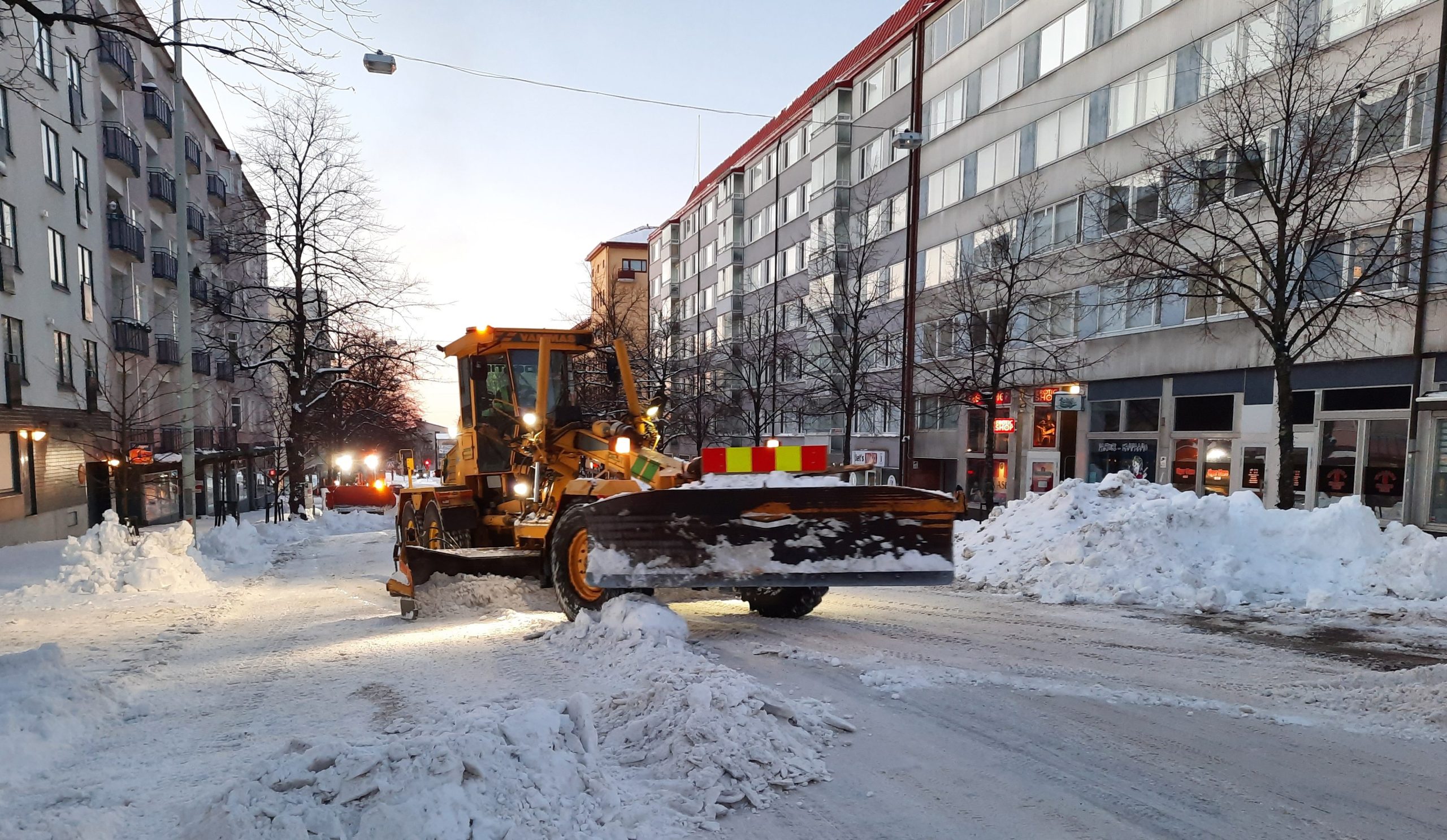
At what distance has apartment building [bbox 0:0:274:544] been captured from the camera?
19.0 meters

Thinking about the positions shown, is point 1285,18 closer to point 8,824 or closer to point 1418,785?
point 1418,785

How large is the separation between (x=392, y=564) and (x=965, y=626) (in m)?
10.2

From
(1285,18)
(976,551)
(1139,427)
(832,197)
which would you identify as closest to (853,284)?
(832,197)

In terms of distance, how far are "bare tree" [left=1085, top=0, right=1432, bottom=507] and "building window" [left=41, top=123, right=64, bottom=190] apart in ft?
84.5

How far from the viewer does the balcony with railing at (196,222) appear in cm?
3431

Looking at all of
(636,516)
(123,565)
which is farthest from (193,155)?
(636,516)

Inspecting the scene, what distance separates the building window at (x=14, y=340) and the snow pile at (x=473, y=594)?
17.7 m

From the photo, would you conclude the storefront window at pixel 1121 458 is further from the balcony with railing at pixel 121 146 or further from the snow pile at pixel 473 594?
the balcony with railing at pixel 121 146

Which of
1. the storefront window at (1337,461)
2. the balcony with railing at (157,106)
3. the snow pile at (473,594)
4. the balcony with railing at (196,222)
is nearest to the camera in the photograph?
the snow pile at (473,594)

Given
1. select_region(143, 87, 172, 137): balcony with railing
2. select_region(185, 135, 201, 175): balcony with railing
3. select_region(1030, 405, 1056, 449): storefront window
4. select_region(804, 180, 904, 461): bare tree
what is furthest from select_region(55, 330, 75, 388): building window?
select_region(1030, 405, 1056, 449): storefront window

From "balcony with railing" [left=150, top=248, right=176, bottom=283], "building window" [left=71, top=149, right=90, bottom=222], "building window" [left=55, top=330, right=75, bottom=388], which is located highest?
"building window" [left=71, top=149, right=90, bottom=222]

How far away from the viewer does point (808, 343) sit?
118 feet

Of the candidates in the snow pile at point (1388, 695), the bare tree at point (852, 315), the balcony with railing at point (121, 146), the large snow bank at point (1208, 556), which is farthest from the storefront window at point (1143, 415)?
the balcony with railing at point (121, 146)

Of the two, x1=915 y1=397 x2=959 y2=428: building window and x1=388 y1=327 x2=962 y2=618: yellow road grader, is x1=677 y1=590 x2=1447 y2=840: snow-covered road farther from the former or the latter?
x1=915 y1=397 x2=959 y2=428: building window
